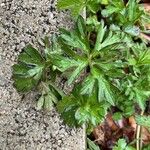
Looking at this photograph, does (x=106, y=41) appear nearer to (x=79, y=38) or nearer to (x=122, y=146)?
(x=79, y=38)

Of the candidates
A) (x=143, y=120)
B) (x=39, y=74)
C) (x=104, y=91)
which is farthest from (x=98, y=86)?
(x=143, y=120)

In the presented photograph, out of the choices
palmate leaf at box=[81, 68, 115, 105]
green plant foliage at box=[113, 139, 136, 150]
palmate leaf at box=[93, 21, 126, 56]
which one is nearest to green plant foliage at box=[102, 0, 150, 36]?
palmate leaf at box=[93, 21, 126, 56]

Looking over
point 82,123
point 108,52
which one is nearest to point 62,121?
point 82,123

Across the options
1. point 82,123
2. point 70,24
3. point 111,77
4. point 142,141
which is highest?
point 70,24

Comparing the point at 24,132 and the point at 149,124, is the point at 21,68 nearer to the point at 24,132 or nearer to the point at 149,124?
the point at 24,132

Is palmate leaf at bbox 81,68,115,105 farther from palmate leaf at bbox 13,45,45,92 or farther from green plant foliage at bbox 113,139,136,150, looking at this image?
green plant foliage at bbox 113,139,136,150
